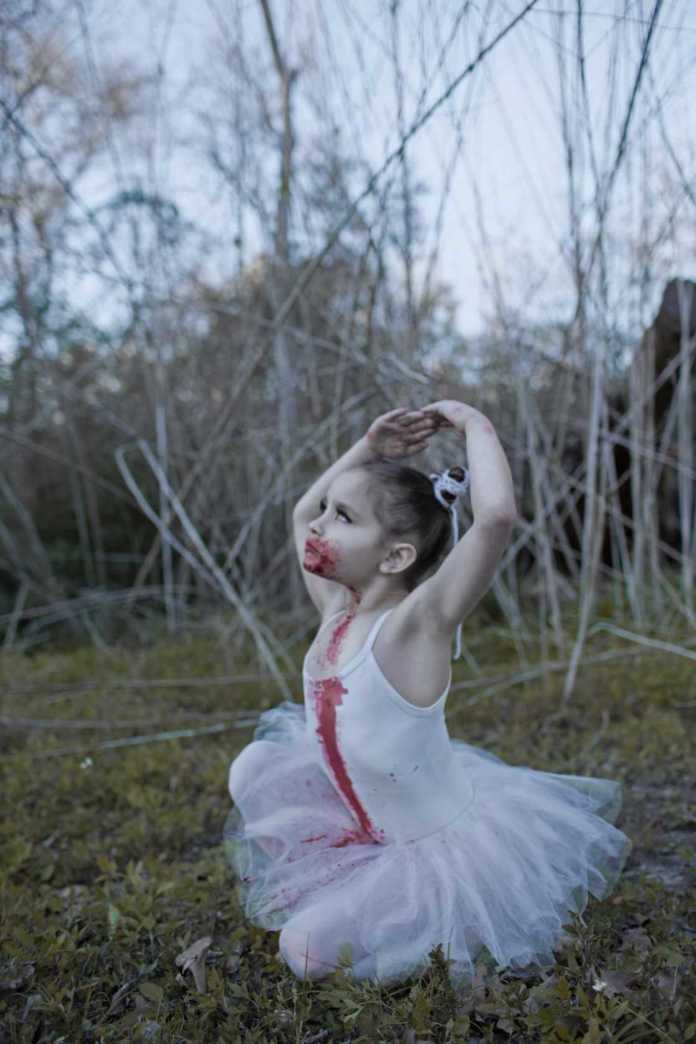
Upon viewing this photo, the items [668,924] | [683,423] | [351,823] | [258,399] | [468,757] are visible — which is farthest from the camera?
[258,399]

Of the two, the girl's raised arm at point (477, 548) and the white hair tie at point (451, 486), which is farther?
the white hair tie at point (451, 486)

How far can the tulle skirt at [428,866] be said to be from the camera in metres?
1.14

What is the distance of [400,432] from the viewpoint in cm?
145

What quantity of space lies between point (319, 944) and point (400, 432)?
745mm

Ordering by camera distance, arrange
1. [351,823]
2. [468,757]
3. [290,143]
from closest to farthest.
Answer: [351,823] → [468,757] → [290,143]

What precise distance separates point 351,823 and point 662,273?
1.91m

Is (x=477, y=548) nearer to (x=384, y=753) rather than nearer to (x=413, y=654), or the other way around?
(x=413, y=654)

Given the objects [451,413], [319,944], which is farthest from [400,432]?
[319,944]

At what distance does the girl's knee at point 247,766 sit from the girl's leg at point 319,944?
0.29 m

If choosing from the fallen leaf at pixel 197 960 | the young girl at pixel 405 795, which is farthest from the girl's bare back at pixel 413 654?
the fallen leaf at pixel 197 960

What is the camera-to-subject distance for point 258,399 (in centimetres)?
327

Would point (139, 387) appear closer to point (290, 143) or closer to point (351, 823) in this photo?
point (290, 143)

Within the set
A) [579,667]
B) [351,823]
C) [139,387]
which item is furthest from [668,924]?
[139,387]

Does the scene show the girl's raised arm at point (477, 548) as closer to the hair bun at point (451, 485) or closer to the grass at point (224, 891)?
the hair bun at point (451, 485)
